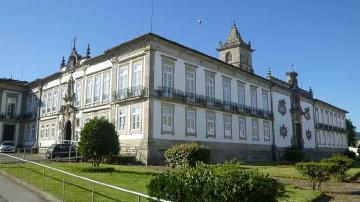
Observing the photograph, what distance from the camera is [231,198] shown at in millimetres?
6051

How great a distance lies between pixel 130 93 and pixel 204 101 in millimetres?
6983

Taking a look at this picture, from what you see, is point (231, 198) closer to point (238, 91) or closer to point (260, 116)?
point (238, 91)

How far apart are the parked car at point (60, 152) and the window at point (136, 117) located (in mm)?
4810

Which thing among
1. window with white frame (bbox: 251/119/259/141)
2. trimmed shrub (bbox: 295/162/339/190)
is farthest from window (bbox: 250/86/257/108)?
trimmed shrub (bbox: 295/162/339/190)

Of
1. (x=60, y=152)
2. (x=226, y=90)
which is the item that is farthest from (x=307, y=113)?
(x=60, y=152)

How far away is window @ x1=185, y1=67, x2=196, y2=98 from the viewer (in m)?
30.7

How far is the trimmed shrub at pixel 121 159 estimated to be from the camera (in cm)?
2556

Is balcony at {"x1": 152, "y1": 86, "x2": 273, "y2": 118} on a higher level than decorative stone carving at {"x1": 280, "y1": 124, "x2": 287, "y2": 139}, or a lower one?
higher

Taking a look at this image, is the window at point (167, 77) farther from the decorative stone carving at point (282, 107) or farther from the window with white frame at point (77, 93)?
the decorative stone carving at point (282, 107)

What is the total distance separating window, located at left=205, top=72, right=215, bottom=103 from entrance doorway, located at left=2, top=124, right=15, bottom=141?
28673 millimetres

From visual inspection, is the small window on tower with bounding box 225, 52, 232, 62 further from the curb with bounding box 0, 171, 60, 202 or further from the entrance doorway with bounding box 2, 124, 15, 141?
the curb with bounding box 0, 171, 60, 202

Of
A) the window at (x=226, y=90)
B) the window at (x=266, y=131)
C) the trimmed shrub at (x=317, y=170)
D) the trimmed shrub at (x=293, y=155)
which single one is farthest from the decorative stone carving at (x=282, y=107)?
the trimmed shrub at (x=317, y=170)

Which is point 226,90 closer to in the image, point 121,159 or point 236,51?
point 121,159

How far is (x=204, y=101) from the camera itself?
31844 mm
